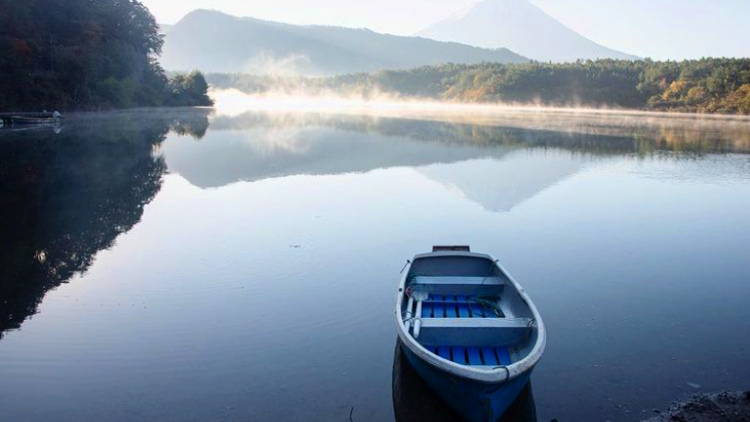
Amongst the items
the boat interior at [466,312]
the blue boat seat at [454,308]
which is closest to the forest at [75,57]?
the boat interior at [466,312]

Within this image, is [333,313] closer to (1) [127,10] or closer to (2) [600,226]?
(2) [600,226]

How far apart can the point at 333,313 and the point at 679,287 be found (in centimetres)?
631

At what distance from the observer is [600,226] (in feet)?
53.2

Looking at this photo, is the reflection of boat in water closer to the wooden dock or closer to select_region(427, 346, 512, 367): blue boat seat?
select_region(427, 346, 512, 367): blue boat seat

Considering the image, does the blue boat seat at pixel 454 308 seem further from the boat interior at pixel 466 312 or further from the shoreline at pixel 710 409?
the shoreline at pixel 710 409

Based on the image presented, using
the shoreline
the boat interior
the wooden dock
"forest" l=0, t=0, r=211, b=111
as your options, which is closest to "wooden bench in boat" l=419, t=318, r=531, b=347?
the boat interior

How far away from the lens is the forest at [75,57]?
50.2 metres

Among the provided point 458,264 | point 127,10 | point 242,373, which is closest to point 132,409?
point 242,373

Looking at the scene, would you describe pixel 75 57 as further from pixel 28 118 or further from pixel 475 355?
pixel 475 355

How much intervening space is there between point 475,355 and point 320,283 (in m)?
4.54

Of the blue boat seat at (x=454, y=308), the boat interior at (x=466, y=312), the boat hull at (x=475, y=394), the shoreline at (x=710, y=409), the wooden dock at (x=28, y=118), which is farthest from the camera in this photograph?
the wooden dock at (x=28, y=118)

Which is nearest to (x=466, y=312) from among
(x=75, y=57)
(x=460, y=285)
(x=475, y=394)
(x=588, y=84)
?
(x=460, y=285)

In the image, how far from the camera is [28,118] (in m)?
45.1

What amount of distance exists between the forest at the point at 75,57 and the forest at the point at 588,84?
66.7 metres
